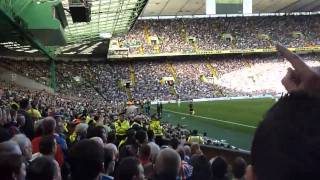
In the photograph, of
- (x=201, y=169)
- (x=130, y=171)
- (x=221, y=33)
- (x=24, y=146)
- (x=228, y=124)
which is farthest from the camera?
(x=221, y=33)

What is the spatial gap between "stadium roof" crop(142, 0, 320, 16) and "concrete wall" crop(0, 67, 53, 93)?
17.9m

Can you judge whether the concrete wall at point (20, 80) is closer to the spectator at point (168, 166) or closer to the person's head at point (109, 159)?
the person's head at point (109, 159)

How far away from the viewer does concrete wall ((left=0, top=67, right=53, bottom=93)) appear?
138 feet

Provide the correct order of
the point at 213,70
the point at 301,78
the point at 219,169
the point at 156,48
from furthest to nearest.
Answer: the point at 156,48, the point at 213,70, the point at 219,169, the point at 301,78

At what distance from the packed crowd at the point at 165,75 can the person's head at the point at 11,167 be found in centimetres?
4261

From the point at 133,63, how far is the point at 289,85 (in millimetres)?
59057

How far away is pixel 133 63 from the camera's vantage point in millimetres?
60094

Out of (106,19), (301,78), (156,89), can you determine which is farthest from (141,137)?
(156,89)

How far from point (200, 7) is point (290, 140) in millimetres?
61866

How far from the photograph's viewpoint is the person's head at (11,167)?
3090 millimetres

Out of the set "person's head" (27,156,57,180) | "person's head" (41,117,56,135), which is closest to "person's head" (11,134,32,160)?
"person's head" (41,117,56,135)

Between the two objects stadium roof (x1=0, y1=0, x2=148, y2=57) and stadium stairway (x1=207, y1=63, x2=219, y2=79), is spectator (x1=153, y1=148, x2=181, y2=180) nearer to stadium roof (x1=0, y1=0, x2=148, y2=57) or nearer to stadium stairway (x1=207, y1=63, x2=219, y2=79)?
stadium roof (x1=0, y1=0, x2=148, y2=57)

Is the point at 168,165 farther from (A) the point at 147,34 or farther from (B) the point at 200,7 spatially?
(A) the point at 147,34

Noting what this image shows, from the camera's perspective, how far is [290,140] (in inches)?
42.9
